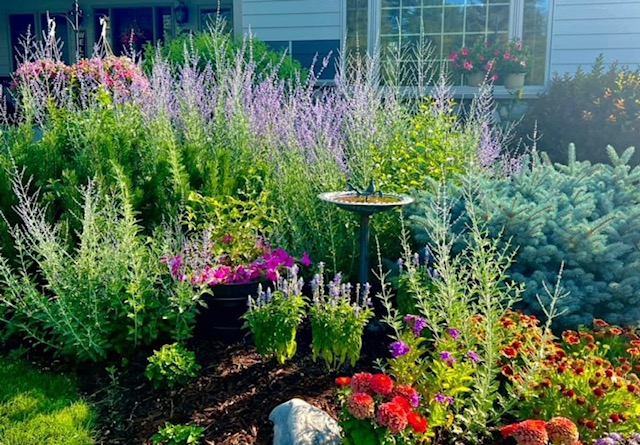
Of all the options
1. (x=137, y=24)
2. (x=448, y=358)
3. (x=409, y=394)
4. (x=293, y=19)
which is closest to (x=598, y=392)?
(x=448, y=358)

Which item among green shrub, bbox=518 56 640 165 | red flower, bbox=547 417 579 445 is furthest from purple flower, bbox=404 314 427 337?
green shrub, bbox=518 56 640 165

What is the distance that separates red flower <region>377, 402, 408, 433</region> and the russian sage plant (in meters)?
0.90

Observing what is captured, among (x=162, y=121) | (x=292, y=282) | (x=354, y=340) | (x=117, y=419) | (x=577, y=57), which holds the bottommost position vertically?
(x=117, y=419)

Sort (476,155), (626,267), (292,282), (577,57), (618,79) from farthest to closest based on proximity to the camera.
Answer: (577,57) → (618,79) → (476,155) → (626,267) → (292,282)

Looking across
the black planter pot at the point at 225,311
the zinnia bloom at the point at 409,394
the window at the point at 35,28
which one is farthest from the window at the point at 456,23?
the window at the point at 35,28

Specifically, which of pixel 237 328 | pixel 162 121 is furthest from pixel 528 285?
pixel 162 121

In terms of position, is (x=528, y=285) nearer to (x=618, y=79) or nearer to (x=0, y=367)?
(x=0, y=367)

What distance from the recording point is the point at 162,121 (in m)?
4.41

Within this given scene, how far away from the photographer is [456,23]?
372 inches

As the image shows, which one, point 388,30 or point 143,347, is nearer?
point 143,347

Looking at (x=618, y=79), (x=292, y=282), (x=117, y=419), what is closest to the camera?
(x=117, y=419)

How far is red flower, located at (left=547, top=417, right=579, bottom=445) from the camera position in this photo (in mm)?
2060

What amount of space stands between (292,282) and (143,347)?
0.91m

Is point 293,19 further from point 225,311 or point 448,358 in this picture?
point 448,358
